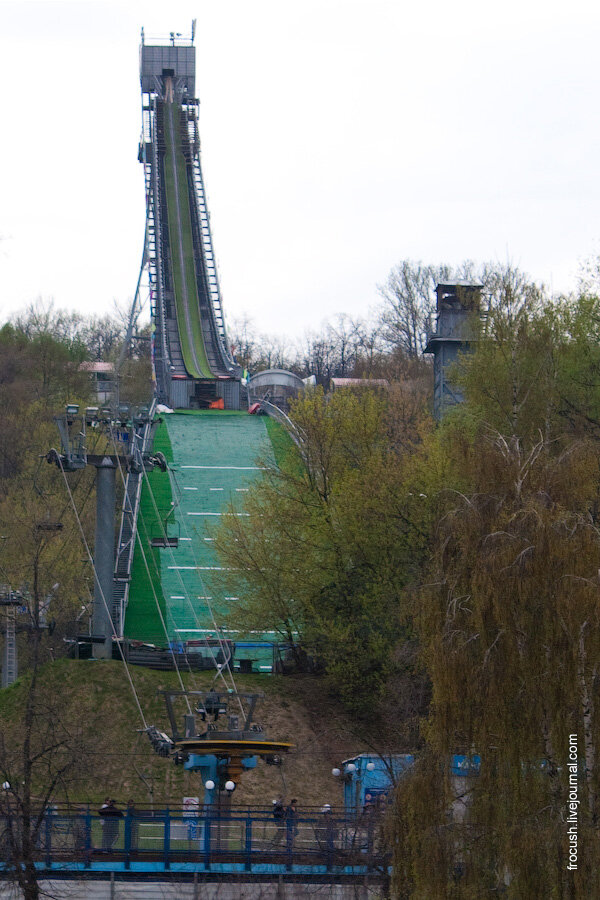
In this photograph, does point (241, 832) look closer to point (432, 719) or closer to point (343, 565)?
point (432, 719)

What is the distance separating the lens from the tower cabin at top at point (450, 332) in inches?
1970

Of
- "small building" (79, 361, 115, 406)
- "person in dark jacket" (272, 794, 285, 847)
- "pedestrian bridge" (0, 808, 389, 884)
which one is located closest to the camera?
"pedestrian bridge" (0, 808, 389, 884)

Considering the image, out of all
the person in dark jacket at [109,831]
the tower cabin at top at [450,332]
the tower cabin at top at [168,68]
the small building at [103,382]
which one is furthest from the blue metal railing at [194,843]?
the tower cabin at top at [168,68]

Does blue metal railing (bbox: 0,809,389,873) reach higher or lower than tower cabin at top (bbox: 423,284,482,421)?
lower

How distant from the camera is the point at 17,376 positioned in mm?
68812

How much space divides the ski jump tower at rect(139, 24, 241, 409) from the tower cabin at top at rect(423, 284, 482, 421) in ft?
59.3

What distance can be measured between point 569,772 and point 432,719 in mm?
1835

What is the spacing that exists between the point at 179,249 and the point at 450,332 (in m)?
29.4

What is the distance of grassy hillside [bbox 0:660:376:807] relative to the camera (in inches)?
1136

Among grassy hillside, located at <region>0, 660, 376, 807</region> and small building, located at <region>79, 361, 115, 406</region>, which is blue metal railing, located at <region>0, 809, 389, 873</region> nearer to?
grassy hillside, located at <region>0, 660, 376, 807</region>

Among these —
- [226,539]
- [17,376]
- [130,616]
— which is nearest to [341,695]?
[226,539]

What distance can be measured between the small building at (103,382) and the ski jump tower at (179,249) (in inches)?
112

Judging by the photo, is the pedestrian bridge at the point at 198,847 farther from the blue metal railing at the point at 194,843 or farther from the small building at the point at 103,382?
the small building at the point at 103,382

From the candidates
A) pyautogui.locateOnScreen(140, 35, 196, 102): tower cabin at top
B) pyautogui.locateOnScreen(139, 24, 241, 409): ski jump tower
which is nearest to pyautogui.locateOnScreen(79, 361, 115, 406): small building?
pyautogui.locateOnScreen(139, 24, 241, 409): ski jump tower
